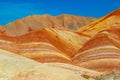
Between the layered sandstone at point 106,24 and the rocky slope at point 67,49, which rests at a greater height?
the layered sandstone at point 106,24

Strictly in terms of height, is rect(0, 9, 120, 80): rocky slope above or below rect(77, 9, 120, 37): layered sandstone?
below

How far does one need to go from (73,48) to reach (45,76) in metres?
73.8

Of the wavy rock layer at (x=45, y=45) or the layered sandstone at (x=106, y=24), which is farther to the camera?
the layered sandstone at (x=106, y=24)

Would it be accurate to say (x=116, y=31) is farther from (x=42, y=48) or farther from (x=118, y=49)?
(x=42, y=48)

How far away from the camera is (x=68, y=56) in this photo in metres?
90.3

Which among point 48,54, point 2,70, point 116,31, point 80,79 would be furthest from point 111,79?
point 116,31

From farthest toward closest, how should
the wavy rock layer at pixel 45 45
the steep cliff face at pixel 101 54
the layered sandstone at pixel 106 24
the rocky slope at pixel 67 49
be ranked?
the layered sandstone at pixel 106 24 < the wavy rock layer at pixel 45 45 < the rocky slope at pixel 67 49 < the steep cliff face at pixel 101 54

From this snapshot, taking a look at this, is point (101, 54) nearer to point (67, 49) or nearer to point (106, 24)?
point (67, 49)

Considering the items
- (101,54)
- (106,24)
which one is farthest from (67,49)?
(106,24)

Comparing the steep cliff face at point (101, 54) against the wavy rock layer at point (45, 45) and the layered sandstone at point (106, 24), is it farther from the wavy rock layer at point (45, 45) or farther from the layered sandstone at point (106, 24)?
the layered sandstone at point (106, 24)

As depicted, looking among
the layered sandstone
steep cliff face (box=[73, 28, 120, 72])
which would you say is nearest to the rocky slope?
steep cliff face (box=[73, 28, 120, 72])

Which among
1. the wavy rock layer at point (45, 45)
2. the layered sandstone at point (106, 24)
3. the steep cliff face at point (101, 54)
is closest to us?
the steep cliff face at point (101, 54)

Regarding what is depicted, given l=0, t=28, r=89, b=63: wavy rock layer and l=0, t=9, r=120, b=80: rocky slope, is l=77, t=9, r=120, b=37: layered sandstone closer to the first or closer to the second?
l=0, t=9, r=120, b=80: rocky slope

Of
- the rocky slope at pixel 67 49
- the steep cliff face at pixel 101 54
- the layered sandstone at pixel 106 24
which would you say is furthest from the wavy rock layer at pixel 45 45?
the layered sandstone at pixel 106 24
